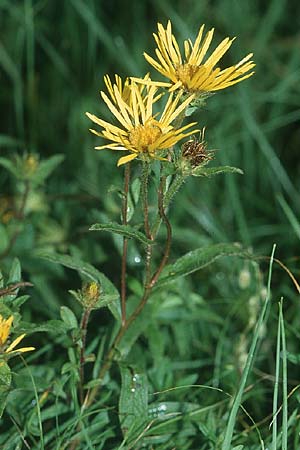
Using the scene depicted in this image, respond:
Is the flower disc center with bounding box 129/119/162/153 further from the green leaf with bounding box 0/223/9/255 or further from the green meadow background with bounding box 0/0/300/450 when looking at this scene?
the green leaf with bounding box 0/223/9/255

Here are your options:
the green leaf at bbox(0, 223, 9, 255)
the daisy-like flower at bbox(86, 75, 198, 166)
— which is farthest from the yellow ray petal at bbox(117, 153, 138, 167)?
the green leaf at bbox(0, 223, 9, 255)

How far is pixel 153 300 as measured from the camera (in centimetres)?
175

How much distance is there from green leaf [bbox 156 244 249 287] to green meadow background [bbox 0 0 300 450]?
0.33 ft

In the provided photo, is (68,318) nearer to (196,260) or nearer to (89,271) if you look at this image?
(89,271)

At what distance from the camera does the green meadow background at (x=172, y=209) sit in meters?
1.60

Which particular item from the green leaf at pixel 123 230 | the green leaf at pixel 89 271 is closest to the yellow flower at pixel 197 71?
the green leaf at pixel 123 230

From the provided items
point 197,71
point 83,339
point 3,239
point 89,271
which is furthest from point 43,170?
point 197,71

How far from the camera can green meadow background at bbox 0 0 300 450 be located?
160 centimetres

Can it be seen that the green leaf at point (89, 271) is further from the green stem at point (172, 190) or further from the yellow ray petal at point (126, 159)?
the yellow ray petal at point (126, 159)

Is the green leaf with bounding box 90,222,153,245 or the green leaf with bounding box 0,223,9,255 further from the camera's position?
the green leaf with bounding box 0,223,9,255

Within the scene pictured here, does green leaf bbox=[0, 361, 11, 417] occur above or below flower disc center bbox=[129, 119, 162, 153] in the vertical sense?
below

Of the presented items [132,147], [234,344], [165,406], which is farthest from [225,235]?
[132,147]

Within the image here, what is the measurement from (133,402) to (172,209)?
1.01 m

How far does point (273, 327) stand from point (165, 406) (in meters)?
0.48
